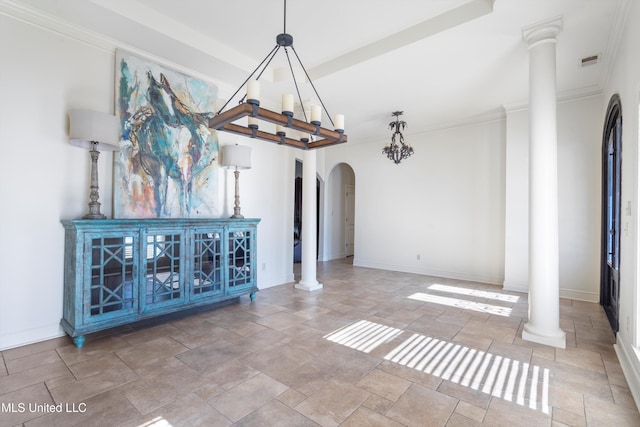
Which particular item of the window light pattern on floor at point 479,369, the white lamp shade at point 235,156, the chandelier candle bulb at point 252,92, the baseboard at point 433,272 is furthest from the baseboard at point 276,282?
the chandelier candle bulb at point 252,92

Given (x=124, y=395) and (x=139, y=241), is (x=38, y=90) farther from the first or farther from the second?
(x=124, y=395)

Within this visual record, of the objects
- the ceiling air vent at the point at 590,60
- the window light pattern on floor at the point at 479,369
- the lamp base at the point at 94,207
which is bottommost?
the window light pattern on floor at the point at 479,369

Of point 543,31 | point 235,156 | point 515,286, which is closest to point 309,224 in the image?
point 235,156

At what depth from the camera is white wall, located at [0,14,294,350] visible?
2715 mm

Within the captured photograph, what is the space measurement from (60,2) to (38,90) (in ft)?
2.65

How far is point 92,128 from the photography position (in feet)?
9.32

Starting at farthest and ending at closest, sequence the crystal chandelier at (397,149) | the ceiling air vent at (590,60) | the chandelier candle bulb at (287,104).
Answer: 1. the crystal chandelier at (397,149)
2. the ceiling air vent at (590,60)
3. the chandelier candle bulb at (287,104)

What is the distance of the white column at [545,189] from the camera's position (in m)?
2.92

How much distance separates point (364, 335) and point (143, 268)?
2.36m

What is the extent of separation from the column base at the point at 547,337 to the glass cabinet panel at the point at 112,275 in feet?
12.9

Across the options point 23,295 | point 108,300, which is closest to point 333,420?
point 108,300

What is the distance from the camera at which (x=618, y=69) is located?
3.18 m

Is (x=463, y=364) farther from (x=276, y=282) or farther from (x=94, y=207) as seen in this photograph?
(x=94, y=207)

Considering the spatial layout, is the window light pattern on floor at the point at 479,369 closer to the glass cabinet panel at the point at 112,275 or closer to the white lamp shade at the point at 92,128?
the glass cabinet panel at the point at 112,275
